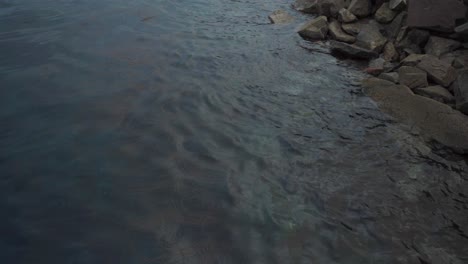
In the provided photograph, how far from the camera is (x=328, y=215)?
4.49 metres

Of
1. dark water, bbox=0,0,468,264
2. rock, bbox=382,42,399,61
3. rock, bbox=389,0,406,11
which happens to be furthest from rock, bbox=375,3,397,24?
dark water, bbox=0,0,468,264

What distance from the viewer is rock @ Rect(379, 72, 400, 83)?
306 inches

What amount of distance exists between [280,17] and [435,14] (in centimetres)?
452

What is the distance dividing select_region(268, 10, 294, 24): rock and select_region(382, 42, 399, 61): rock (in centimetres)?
336

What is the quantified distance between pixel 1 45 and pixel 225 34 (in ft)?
17.2

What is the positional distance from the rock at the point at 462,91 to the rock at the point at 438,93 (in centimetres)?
13

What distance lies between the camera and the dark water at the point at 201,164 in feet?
13.2

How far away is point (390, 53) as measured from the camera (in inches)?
358

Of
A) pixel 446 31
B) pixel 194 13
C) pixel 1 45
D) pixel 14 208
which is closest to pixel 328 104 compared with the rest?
pixel 446 31

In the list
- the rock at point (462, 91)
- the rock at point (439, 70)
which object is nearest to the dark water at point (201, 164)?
the rock at point (462, 91)

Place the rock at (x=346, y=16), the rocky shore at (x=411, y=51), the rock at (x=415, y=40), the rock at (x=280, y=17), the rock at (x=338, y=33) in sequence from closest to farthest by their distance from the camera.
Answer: the rocky shore at (x=411, y=51), the rock at (x=415, y=40), the rock at (x=338, y=33), the rock at (x=346, y=16), the rock at (x=280, y=17)

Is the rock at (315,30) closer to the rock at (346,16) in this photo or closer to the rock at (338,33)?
the rock at (338,33)

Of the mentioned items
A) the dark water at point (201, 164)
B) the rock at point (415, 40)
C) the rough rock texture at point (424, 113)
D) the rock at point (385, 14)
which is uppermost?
the rock at point (385, 14)

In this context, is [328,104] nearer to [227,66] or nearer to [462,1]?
[227,66]
